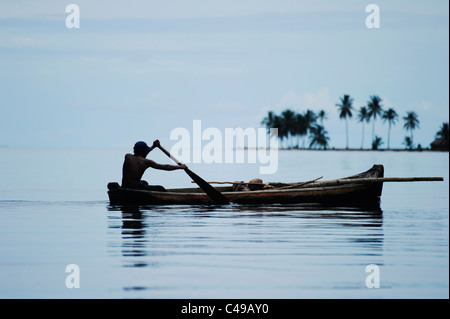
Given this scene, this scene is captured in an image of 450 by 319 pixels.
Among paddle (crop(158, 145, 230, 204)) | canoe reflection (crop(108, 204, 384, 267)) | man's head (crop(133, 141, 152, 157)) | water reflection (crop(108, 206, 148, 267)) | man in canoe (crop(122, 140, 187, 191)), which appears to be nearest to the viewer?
water reflection (crop(108, 206, 148, 267))

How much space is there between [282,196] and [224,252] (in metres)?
6.53

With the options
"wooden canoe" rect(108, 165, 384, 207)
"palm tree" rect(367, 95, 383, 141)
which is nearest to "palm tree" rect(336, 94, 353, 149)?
"palm tree" rect(367, 95, 383, 141)

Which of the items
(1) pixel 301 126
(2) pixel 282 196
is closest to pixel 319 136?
(1) pixel 301 126

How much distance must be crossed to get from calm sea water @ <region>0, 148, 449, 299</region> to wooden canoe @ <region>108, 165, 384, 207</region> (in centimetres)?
23

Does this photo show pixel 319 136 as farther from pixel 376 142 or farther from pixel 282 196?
pixel 282 196

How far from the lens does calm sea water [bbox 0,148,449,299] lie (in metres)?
7.55

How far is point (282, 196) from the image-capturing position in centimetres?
1606

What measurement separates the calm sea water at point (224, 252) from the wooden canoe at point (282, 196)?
235 millimetres

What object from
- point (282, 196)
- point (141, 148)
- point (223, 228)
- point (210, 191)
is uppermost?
point (141, 148)

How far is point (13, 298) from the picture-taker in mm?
7176

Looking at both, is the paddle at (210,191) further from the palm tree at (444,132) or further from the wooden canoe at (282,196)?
the palm tree at (444,132)

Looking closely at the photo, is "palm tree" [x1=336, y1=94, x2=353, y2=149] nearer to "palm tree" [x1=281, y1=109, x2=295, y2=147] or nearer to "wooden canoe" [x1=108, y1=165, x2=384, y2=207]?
"palm tree" [x1=281, y1=109, x2=295, y2=147]

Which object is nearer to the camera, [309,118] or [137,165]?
[137,165]
